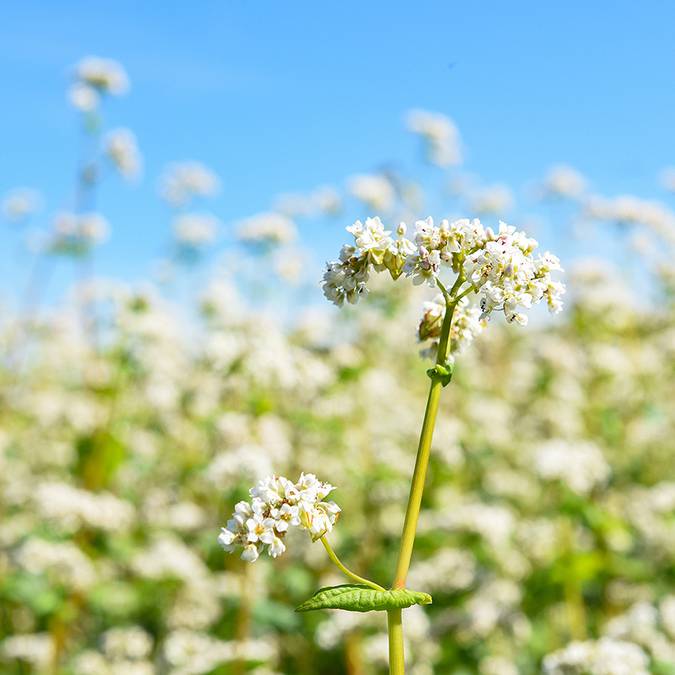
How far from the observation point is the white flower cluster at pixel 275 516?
1.97m

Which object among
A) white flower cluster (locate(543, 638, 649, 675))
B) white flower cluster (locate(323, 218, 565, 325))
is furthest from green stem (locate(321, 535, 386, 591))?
white flower cluster (locate(543, 638, 649, 675))

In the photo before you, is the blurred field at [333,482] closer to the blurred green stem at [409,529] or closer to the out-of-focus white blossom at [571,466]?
the out-of-focus white blossom at [571,466]

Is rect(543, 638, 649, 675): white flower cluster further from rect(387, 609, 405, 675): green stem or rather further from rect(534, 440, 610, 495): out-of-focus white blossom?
rect(387, 609, 405, 675): green stem

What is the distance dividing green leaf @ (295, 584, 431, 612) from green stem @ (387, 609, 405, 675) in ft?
0.12

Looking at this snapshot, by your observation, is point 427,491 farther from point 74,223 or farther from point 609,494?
point 74,223

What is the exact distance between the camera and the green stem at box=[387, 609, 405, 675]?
1822 mm

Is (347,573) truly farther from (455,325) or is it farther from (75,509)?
(75,509)

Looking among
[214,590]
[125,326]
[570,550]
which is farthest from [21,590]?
[570,550]

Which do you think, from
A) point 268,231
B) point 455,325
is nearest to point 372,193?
point 268,231

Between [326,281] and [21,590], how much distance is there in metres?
5.31

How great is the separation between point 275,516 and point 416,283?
62 centimetres

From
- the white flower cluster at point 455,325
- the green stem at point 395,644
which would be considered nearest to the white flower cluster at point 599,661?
the white flower cluster at point 455,325

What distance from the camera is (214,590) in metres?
7.09

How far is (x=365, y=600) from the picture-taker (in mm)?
1859
